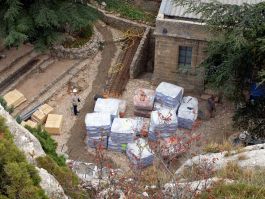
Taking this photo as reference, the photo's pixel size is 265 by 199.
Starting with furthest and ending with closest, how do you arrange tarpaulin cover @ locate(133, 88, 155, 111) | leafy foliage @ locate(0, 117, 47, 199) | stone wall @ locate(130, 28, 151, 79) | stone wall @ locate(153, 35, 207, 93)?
stone wall @ locate(130, 28, 151, 79)
stone wall @ locate(153, 35, 207, 93)
tarpaulin cover @ locate(133, 88, 155, 111)
leafy foliage @ locate(0, 117, 47, 199)

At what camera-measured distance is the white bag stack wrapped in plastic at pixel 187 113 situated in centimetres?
2292

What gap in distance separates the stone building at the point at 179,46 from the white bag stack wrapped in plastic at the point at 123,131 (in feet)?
12.7

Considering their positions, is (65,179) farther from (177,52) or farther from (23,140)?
(177,52)

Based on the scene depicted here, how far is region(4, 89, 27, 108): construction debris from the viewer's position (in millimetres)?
23641

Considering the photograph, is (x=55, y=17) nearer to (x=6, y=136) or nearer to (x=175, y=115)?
(x=175, y=115)

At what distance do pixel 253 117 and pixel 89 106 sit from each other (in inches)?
312

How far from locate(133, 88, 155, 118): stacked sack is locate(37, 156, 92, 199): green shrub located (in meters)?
10.1

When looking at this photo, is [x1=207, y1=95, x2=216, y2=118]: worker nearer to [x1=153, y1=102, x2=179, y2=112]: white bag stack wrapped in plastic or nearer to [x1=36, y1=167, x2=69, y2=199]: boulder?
[x1=153, y1=102, x2=179, y2=112]: white bag stack wrapped in plastic

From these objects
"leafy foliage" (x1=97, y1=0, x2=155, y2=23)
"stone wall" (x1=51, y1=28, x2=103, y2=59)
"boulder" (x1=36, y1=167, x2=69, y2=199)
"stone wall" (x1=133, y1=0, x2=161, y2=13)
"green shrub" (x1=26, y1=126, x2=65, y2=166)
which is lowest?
"green shrub" (x1=26, y1=126, x2=65, y2=166)

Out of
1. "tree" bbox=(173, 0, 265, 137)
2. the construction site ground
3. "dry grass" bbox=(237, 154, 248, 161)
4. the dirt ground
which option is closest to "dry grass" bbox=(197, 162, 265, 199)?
"dry grass" bbox=(237, 154, 248, 161)

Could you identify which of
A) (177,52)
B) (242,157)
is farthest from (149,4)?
(242,157)

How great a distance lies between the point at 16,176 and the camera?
10.8m

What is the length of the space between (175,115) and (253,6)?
5984mm

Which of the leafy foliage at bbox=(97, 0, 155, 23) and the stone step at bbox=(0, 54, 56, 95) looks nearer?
the stone step at bbox=(0, 54, 56, 95)
